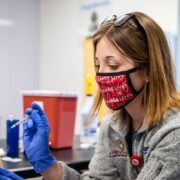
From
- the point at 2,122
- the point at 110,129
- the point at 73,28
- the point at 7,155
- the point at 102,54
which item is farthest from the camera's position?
the point at 73,28

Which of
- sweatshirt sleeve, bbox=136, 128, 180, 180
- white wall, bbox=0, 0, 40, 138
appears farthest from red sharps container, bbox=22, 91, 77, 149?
white wall, bbox=0, 0, 40, 138

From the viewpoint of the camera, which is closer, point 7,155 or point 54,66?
point 7,155

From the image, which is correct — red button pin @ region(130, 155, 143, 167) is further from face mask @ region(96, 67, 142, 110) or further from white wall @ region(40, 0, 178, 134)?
white wall @ region(40, 0, 178, 134)

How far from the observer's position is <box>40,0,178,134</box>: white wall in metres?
3.14

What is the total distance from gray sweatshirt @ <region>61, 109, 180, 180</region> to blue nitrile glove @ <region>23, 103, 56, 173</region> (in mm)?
94

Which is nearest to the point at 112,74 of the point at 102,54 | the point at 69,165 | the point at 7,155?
the point at 102,54

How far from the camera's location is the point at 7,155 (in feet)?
4.77

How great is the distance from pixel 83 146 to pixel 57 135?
0.48ft

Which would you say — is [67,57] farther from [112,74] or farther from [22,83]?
[112,74]

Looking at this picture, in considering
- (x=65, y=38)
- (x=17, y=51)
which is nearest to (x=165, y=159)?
(x=65, y=38)

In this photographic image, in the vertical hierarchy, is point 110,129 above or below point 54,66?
below

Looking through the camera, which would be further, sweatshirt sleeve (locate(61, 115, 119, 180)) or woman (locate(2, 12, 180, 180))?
sweatshirt sleeve (locate(61, 115, 119, 180))

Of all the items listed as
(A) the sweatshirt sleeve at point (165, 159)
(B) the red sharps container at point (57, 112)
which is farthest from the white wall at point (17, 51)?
(A) the sweatshirt sleeve at point (165, 159)

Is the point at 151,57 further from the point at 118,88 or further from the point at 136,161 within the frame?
the point at 136,161
